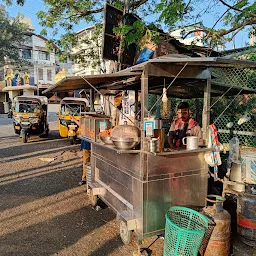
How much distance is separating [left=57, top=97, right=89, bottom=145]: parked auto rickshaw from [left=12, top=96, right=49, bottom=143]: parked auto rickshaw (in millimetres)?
1150

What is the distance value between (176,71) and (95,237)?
2.75 m

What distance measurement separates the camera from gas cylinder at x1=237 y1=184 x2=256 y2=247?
3121 mm

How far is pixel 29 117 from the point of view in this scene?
1109cm

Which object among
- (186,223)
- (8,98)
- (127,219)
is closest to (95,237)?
(127,219)

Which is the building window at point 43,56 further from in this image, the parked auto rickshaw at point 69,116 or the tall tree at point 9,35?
the parked auto rickshaw at point 69,116

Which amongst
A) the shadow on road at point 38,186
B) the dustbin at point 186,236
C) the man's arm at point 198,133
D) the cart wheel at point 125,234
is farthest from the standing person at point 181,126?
the shadow on road at point 38,186

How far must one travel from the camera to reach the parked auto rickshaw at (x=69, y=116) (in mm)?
10633

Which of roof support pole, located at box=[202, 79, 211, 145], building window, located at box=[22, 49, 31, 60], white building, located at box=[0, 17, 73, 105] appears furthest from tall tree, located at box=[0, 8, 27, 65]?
roof support pole, located at box=[202, 79, 211, 145]

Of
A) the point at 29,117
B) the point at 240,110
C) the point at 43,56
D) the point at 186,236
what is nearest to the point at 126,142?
the point at 186,236

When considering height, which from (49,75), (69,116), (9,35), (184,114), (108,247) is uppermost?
(9,35)

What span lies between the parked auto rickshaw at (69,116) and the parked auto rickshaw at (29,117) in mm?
1150

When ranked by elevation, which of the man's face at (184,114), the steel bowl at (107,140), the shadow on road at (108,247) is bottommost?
the shadow on road at (108,247)

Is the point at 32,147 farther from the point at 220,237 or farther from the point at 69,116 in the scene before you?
the point at 220,237

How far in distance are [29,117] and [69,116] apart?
84.1 inches
